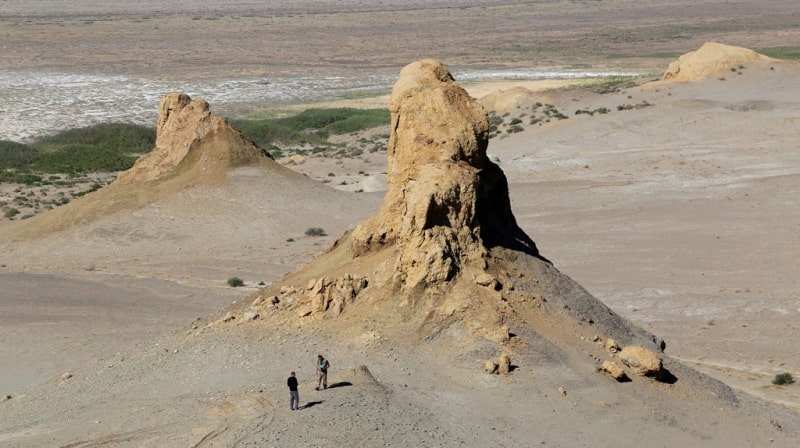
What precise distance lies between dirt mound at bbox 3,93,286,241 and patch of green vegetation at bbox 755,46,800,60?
61950 millimetres

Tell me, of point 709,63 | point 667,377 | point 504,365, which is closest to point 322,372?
point 504,365

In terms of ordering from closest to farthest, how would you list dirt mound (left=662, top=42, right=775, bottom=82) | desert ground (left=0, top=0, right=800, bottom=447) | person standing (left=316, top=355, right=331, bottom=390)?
desert ground (left=0, top=0, right=800, bottom=447) → person standing (left=316, top=355, right=331, bottom=390) → dirt mound (left=662, top=42, right=775, bottom=82)

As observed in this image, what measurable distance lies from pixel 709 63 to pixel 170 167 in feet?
121

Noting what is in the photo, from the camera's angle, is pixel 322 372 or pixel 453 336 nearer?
pixel 322 372

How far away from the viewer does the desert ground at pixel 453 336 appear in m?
15.9

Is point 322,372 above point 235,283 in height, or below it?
above

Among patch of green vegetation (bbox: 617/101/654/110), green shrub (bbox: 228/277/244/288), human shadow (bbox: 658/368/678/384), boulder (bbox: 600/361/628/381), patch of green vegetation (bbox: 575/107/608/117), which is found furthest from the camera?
patch of green vegetation (bbox: 575/107/608/117)

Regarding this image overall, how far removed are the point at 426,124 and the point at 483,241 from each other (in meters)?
2.55

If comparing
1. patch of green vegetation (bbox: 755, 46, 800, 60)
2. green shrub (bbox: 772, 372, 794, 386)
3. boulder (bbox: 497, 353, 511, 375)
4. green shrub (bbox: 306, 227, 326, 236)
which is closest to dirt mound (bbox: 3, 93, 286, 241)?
green shrub (bbox: 306, 227, 326, 236)

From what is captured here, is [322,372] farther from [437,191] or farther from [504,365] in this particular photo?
[437,191]

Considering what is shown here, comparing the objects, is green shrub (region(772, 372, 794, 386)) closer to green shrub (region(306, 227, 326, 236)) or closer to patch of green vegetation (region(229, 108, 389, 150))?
green shrub (region(306, 227, 326, 236))

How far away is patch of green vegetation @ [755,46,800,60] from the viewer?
293ft

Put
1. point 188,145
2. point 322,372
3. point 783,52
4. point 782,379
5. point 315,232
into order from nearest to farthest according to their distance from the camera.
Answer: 1. point 322,372
2. point 782,379
3. point 315,232
4. point 188,145
5. point 783,52

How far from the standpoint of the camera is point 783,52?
96062mm
